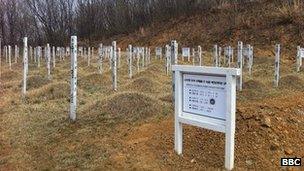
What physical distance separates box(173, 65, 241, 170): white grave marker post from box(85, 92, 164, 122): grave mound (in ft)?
8.56

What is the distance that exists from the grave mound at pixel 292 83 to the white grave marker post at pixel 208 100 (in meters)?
8.99

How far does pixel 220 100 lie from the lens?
598 centimetres

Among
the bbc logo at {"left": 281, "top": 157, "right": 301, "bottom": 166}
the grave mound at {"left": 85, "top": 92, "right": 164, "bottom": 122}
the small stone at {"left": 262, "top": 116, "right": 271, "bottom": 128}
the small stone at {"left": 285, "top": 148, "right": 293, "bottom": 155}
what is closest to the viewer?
the bbc logo at {"left": 281, "top": 157, "right": 301, "bottom": 166}

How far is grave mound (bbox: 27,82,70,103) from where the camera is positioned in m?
12.4

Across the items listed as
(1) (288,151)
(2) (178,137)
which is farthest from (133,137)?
(1) (288,151)

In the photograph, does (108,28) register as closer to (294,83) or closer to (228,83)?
(294,83)

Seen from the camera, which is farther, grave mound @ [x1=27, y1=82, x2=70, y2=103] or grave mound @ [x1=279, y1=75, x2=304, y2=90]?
grave mound @ [x1=279, y1=75, x2=304, y2=90]

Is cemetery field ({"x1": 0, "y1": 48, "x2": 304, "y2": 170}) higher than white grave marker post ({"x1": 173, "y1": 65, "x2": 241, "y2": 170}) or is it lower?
lower

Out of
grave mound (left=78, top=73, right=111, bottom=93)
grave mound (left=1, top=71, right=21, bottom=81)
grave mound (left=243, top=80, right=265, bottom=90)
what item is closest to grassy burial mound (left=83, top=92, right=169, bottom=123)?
grave mound (left=78, top=73, right=111, bottom=93)

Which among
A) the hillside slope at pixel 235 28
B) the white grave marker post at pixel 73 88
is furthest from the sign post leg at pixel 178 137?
the hillside slope at pixel 235 28

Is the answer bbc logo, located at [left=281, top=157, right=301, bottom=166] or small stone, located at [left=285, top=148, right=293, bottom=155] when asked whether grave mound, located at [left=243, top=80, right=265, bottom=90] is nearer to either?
small stone, located at [left=285, top=148, right=293, bottom=155]

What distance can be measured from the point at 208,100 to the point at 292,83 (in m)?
9.99

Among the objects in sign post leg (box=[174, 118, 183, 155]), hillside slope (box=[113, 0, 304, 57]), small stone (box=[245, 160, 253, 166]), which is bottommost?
small stone (box=[245, 160, 253, 166])

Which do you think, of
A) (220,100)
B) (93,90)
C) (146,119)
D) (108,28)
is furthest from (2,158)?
(108,28)
